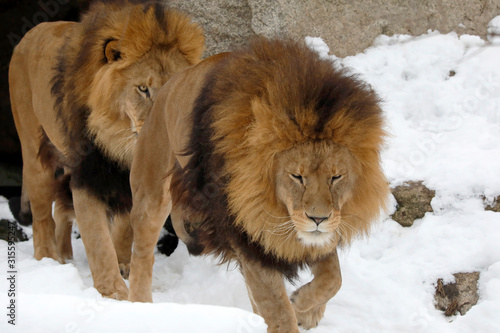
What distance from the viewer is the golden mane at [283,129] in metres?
3.03

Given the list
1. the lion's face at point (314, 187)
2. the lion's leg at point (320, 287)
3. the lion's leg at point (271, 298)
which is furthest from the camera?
the lion's leg at point (320, 287)

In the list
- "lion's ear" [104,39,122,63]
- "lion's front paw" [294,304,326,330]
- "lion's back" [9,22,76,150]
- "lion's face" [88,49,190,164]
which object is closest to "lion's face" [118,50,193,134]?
"lion's face" [88,49,190,164]

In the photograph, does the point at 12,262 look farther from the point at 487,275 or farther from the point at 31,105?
the point at 487,275

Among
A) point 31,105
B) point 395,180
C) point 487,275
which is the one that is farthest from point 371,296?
point 31,105

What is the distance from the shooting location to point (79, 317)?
2244mm

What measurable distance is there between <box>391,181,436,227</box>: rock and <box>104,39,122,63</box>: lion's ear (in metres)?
2.06

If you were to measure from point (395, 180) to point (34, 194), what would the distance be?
107 inches

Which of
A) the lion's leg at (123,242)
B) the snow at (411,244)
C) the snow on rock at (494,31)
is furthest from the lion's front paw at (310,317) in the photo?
the snow on rock at (494,31)

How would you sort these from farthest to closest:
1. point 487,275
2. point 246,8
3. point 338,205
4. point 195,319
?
point 246,8, point 487,275, point 338,205, point 195,319

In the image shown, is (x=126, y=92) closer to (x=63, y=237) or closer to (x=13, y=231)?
(x=63, y=237)

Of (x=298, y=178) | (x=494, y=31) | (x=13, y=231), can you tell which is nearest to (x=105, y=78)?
(x=298, y=178)

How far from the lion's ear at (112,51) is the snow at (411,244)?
4.32 feet

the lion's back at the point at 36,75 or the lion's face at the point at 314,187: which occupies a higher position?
the lion's face at the point at 314,187

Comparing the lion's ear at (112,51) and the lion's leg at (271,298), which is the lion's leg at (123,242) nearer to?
the lion's ear at (112,51)
